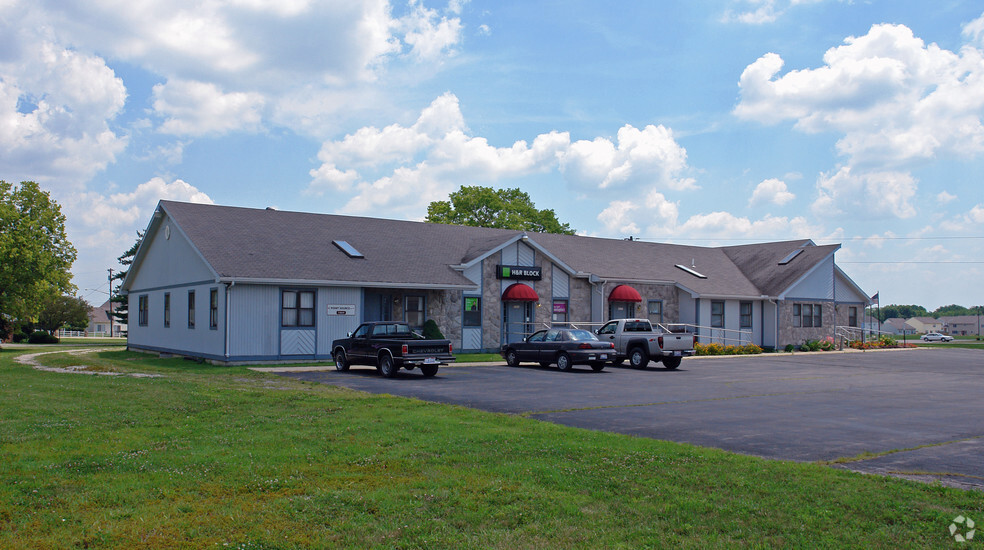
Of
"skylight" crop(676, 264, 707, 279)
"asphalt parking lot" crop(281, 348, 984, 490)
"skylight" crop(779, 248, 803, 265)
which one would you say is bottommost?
"asphalt parking lot" crop(281, 348, 984, 490)

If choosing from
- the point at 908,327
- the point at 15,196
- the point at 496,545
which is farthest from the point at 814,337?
the point at 908,327

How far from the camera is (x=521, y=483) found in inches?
303

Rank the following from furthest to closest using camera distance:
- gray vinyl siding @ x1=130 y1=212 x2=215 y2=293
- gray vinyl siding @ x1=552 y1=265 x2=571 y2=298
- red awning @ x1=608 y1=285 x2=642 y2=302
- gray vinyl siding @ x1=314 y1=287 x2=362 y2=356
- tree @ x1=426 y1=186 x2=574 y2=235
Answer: tree @ x1=426 y1=186 x2=574 y2=235 < red awning @ x1=608 y1=285 x2=642 y2=302 < gray vinyl siding @ x1=552 y1=265 x2=571 y2=298 < gray vinyl siding @ x1=130 y1=212 x2=215 y2=293 < gray vinyl siding @ x1=314 y1=287 x2=362 y2=356

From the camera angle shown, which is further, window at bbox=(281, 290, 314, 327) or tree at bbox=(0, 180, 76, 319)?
tree at bbox=(0, 180, 76, 319)

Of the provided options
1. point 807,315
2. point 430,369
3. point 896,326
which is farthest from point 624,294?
point 896,326

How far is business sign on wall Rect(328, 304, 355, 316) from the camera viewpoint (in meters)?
27.6

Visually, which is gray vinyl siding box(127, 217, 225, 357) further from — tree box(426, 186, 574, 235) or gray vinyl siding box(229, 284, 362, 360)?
tree box(426, 186, 574, 235)

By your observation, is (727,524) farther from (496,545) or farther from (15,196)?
(15,196)

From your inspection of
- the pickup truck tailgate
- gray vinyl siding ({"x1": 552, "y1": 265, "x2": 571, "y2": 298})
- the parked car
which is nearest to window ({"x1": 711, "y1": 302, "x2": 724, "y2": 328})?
gray vinyl siding ({"x1": 552, "y1": 265, "x2": 571, "y2": 298})

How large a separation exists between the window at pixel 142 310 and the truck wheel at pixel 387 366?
18134mm

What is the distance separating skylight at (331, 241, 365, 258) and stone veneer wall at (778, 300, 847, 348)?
24.4 metres

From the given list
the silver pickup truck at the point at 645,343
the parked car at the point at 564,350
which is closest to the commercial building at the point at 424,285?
the silver pickup truck at the point at 645,343

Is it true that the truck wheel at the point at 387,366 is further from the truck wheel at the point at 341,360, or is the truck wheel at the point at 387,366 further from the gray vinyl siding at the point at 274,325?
the gray vinyl siding at the point at 274,325

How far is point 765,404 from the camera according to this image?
1555 centimetres
